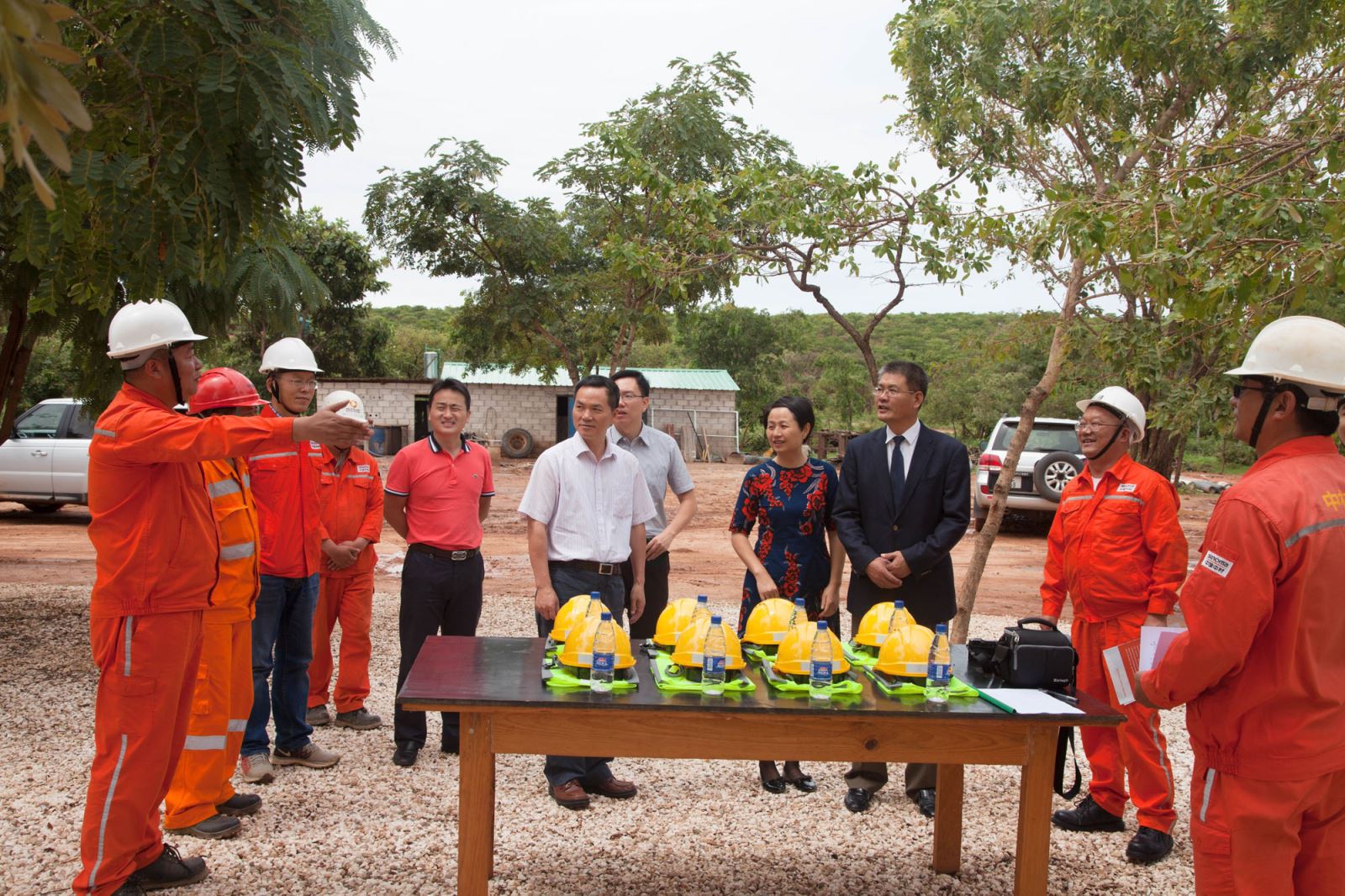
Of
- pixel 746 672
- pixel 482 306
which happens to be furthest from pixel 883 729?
pixel 482 306

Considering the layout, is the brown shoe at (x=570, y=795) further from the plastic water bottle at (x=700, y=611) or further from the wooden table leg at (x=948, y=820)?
the wooden table leg at (x=948, y=820)

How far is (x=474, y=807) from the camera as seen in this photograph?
309 centimetres

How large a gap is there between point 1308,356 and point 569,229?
16576 millimetres

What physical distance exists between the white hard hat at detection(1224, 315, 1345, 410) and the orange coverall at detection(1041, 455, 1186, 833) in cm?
164

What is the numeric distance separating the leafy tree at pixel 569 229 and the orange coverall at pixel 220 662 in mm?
9145

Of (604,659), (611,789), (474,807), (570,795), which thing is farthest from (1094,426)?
(474,807)

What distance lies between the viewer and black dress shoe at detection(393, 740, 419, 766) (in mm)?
4934

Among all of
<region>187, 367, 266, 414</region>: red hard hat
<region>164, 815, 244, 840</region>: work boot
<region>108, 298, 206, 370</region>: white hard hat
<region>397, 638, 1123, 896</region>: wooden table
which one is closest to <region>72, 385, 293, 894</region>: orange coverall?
<region>108, 298, 206, 370</region>: white hard hat

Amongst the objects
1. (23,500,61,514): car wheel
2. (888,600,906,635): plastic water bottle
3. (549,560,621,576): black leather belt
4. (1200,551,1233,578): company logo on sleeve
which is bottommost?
(23,500,61,514): car wheel

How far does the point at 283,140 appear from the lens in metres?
4.05

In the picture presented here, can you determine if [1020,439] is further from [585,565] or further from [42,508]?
[42,508]

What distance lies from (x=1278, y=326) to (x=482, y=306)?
18043mm

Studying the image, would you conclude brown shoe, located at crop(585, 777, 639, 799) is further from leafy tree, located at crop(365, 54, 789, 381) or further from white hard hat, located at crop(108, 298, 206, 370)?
leafy tree, located at crop(365, 54, 789, 381)

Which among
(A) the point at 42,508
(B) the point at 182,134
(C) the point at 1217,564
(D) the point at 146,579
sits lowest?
(A) the point at 42,508
